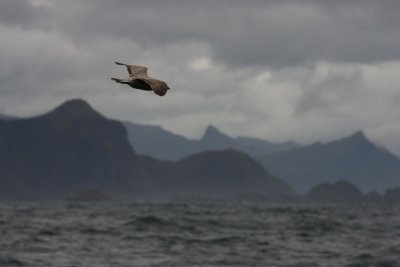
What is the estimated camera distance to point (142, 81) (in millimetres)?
17922

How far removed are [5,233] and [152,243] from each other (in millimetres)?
15336

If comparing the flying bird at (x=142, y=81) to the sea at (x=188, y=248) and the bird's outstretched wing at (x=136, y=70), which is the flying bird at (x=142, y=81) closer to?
the bird's outstretched wing at (x=136, y=70)

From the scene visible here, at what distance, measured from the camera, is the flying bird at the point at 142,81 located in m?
16.9

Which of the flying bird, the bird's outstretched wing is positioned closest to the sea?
the bird's outstretched wing

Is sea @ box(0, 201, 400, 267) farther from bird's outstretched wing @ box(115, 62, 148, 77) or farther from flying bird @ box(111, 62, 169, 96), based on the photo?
Answer: flying bird @ box(111, 62, 169, 96)

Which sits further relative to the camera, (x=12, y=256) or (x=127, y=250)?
(x=127, y=250)

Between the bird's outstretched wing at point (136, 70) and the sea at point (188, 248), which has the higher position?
the bird's outstretched wing at point (136, 70)

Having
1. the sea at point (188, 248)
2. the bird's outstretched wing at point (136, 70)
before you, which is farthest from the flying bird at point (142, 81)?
the sea at point (188, 248)

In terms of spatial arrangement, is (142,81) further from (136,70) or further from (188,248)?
(188,248)

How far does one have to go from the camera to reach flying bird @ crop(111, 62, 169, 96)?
55.5 ft

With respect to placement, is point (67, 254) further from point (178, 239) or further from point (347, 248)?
point (347, 248)

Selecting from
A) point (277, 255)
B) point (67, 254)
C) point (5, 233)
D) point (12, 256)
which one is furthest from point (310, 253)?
point (5, 233)

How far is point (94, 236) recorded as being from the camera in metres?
64.3

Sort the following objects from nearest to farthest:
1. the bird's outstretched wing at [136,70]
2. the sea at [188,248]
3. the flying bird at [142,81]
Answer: the flying bird at [142,81], the bird's outstretched wing at [136,70], the sea at [188,248]
